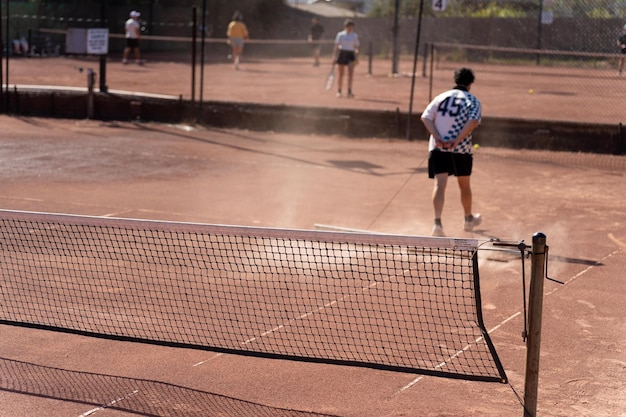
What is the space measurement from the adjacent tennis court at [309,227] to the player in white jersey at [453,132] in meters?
0.57

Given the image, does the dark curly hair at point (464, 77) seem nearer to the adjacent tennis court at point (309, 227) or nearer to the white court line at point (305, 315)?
the adjacent tennis court at point (309, 227)

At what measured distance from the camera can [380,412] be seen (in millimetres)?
5730

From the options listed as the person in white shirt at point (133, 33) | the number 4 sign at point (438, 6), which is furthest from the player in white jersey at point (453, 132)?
the person in white shirt at point (133, 33)

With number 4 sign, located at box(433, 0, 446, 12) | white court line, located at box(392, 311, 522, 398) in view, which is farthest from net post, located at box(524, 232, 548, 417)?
number 4 sign, located at box(433, 0, 446, 12)

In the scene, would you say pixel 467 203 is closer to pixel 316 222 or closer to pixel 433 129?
pixel 433 129

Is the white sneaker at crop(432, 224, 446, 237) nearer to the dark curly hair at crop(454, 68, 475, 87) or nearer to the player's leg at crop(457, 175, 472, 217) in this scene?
the player's leg at crop(457, 175, 472, 217)

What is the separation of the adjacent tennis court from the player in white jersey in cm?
57

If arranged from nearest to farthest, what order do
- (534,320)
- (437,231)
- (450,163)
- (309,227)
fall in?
(534,320), (437,231), (450,163), (309,227)

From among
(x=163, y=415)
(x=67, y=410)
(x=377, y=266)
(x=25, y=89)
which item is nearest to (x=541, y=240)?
(x=163, y=415)

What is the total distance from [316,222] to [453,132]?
1.98 m

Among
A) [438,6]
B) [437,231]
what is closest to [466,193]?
[437,231]

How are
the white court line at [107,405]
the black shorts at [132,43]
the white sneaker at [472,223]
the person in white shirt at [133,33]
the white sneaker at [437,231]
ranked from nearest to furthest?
the white court line at [107,405], the white sneaker at [437,231], the white sneaker at [472,223], the person in white shirt at [133,33], the black shorts at [132,43]

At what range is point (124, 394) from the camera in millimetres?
5910

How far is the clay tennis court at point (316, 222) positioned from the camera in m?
5.97
